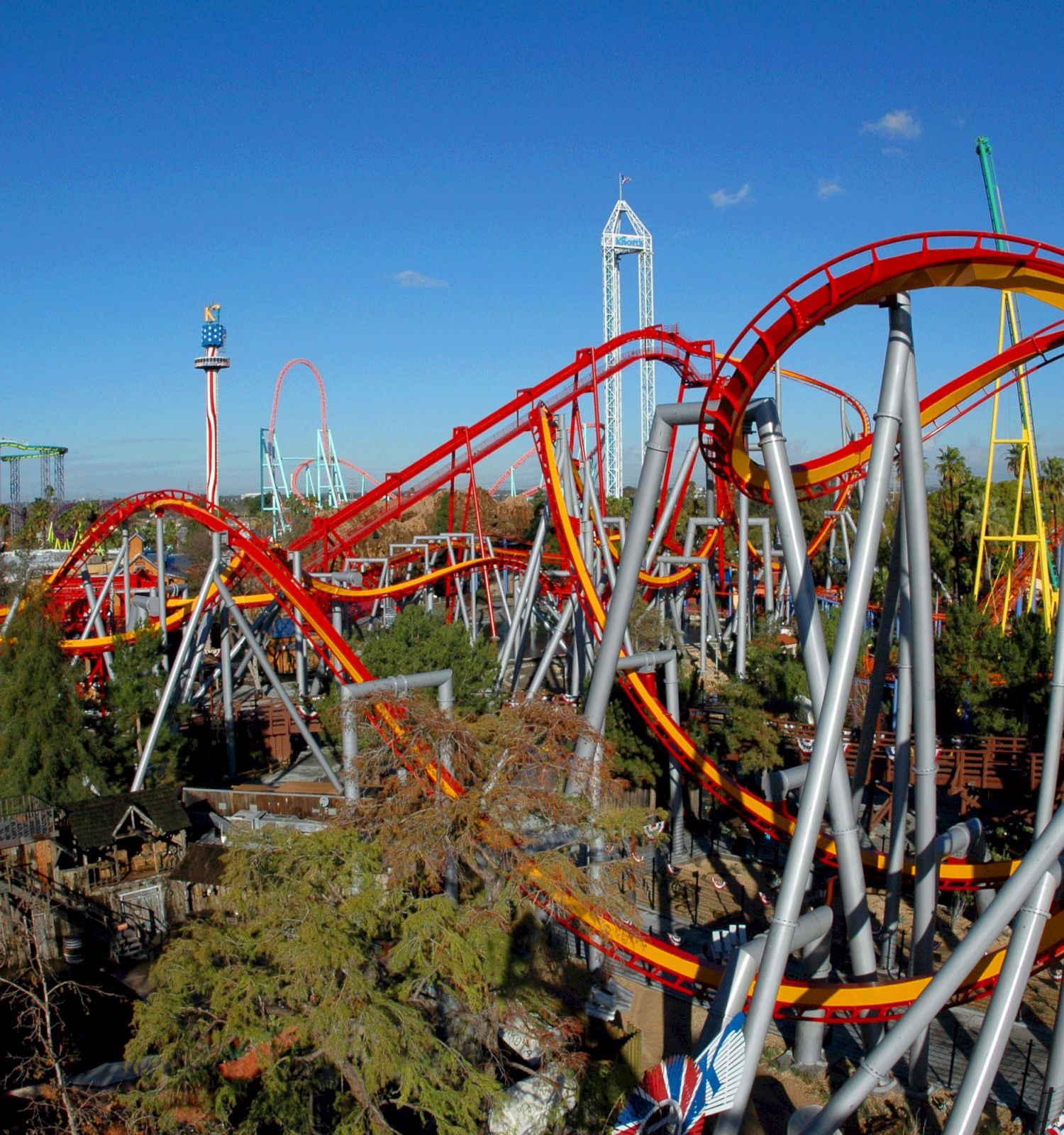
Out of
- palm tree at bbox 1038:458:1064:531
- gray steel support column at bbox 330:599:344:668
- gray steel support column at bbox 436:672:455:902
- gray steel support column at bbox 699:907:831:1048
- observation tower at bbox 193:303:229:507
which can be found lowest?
gray steel support column at bbox 699:907:831:1048

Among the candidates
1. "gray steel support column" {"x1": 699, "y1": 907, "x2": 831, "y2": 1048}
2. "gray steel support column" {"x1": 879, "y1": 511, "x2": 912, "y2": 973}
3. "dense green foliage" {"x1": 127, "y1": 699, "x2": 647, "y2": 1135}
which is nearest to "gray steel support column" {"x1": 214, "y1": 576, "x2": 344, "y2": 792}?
"dense green foliage" {"x1": 127, "y1": 699, "x2": 647, "y2": 1135}

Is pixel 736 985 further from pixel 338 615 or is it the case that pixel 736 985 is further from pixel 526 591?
pixel 338 615

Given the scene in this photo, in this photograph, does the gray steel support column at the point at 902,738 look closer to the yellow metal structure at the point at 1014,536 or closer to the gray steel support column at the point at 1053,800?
the gray steel support column at the point at 1053,800

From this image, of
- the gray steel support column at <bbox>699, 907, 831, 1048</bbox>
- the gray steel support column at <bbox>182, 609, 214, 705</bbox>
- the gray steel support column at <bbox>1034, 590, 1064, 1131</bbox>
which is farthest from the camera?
the gray steel support column at <bbox>182, 609, 214, 705</bbox>

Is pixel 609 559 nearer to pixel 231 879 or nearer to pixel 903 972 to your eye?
pixel 903 972

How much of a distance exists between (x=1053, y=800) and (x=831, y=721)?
2641 millimetres

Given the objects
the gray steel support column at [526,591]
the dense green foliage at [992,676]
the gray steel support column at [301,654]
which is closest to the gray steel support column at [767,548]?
the gray steel support column at [526,591]

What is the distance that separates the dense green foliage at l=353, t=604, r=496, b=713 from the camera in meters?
16.0

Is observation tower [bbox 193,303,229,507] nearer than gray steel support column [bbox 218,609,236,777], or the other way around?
gray steel support column [bbox 218,609,236,777]

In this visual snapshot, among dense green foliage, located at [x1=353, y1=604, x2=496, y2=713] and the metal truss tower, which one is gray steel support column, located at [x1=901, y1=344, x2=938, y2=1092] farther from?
the metal truss tower

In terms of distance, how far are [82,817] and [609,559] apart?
8637 mm

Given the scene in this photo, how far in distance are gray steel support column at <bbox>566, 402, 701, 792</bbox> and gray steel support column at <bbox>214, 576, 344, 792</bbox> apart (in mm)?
5951

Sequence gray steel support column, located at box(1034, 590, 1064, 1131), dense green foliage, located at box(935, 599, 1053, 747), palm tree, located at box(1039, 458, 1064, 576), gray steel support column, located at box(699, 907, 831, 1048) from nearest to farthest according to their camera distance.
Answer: gray steel support column, located at box(699, 907, 831, 1048) < gray steel support column, located at box(1034, 590, 1064, 1131) < dense green foliage, located at box(935, 599, 1053, 747) < palm tree, located at box(1039, 458, 1064, 576)

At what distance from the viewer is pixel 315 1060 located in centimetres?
693
